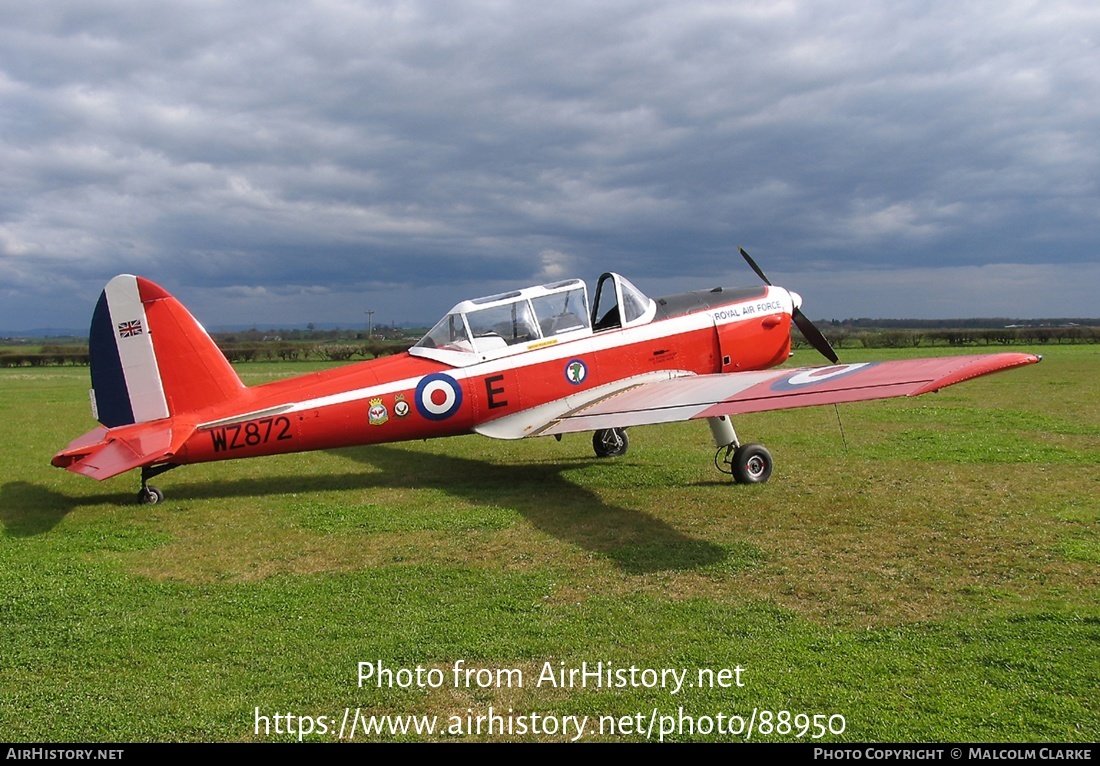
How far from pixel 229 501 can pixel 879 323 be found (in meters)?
119

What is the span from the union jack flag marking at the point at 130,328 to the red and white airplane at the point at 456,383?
12 mm

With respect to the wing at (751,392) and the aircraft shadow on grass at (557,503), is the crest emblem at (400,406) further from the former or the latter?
the aircraft shadow on grass at (557,503)

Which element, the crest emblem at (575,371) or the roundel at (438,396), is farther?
the crest emblem at (575,371)

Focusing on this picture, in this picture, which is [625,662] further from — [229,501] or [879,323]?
[879,323]

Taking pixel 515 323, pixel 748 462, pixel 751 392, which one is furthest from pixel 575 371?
pixel 751 392

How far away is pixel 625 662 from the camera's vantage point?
4176mm

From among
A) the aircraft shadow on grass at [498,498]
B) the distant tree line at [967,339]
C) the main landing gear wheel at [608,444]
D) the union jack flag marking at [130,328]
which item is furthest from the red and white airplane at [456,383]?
the distant tree line at [967,339]

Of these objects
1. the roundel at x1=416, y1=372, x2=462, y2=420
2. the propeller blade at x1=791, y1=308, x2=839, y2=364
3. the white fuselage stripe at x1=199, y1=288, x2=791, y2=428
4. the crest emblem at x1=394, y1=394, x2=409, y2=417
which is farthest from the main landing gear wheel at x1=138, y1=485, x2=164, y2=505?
the propeller blade at x1=791, y1=308, x2=839, y2=364

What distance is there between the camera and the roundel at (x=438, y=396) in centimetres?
891

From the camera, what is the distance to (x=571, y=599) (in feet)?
17.0

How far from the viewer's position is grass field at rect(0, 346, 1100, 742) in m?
3.70

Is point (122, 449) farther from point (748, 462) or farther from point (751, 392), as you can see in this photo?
point (748, 462)

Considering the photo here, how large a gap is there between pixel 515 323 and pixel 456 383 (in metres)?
1.14
